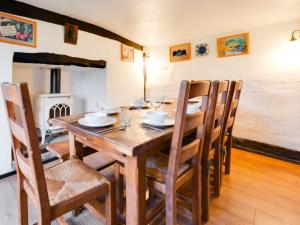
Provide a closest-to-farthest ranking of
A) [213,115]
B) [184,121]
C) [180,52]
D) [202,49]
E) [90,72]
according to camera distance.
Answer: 1. [184,121]
2. [213,115]
3. [202,49]
4. [90,72]
5. [180,52]

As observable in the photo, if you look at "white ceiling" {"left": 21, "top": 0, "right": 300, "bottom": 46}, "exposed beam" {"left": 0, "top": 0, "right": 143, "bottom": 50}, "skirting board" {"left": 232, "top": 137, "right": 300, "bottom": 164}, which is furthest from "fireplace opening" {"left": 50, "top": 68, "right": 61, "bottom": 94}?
"skirting board" {"left": 232, "top": 137, "right": 300, "bottom": 164}

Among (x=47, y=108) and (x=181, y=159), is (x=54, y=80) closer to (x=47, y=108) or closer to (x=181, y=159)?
(x=47, y=108)

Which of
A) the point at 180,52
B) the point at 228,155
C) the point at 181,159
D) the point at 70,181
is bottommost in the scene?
the point at 228,155

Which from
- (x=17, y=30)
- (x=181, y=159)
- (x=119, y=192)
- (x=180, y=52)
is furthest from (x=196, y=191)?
(x=180, y=52)

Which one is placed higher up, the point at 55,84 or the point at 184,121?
the point at 55,84

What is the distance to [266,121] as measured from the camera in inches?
112

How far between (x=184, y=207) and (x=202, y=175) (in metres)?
0.34

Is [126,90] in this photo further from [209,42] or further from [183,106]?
[183,106]

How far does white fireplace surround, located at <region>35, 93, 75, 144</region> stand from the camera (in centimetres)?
279

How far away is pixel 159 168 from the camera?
1242mm

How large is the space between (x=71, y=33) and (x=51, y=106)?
1.18 metres

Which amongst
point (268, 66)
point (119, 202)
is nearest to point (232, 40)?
point (268, 66)

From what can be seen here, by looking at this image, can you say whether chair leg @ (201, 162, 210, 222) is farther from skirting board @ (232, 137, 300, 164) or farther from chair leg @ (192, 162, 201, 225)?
skirting board @ (232, 137, 300, 164)

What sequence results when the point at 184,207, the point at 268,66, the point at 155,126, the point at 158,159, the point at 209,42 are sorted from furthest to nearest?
1. the point at 209,42
2. the point at 268,66
3. the point at 184,207
4. the point at 158,159
5. the point at 155,126
